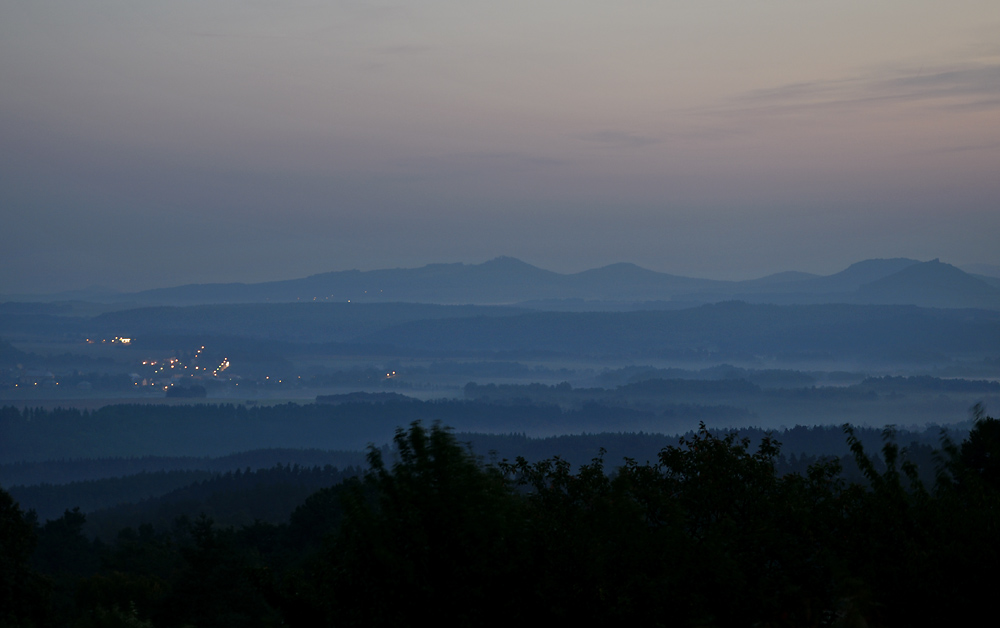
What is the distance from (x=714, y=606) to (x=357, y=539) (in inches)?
225

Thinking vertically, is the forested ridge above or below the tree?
above

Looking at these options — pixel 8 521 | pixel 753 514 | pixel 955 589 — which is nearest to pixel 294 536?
pixel 8 521

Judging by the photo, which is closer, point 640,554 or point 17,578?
point 640,554

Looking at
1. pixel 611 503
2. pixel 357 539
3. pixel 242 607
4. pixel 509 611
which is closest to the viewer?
pixel 509 611

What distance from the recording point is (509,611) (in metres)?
13.3

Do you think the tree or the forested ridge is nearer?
the forested ridge

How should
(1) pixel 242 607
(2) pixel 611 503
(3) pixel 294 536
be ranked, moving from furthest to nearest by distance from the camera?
(3) pixel 294 536
(1) pixel 242 607
(2) pixel 611 503

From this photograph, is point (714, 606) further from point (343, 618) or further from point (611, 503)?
point (343, 618)

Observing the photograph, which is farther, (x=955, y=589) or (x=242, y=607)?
(x=242, y=607)

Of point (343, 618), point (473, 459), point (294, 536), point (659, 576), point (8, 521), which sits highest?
point (473, 459)

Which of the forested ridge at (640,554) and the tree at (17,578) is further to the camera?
A: the tree at (17,578)

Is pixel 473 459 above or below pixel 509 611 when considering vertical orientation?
above

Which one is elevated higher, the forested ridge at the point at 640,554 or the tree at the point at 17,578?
the forested ridge at the point at 640,554

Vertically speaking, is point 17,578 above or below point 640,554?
below
